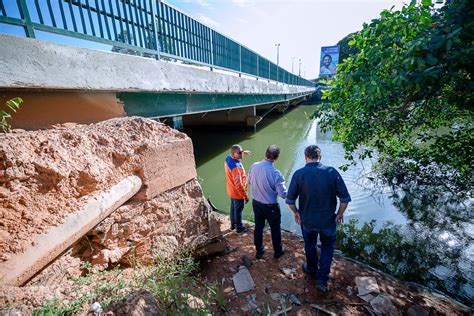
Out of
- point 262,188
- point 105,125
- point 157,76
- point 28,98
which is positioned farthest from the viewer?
point 157,76

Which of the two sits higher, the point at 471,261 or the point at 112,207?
the point at 112,207

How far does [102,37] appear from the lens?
305cm

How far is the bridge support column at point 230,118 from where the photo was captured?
45.5 feet

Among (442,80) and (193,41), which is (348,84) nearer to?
(442,80)

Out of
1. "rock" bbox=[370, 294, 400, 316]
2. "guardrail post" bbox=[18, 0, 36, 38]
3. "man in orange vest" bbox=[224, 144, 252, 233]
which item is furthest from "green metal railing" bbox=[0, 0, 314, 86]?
"rock" bbox=[370, 294, 400, 316]

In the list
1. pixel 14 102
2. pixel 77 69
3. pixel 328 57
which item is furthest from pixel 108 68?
pixel 328 57

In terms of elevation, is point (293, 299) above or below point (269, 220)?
below

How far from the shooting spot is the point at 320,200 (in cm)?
247

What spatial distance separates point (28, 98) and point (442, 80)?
373 cm

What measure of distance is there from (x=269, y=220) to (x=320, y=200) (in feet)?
2.65

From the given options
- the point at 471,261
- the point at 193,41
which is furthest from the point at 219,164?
the point at 471,261

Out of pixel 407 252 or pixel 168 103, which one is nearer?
pixel 407 252

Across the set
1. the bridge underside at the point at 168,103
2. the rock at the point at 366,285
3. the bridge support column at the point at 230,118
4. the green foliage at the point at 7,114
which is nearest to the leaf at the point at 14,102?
the green foliage at the point at 7,114

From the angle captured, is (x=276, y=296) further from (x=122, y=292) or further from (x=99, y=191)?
(x=99, y=191)
